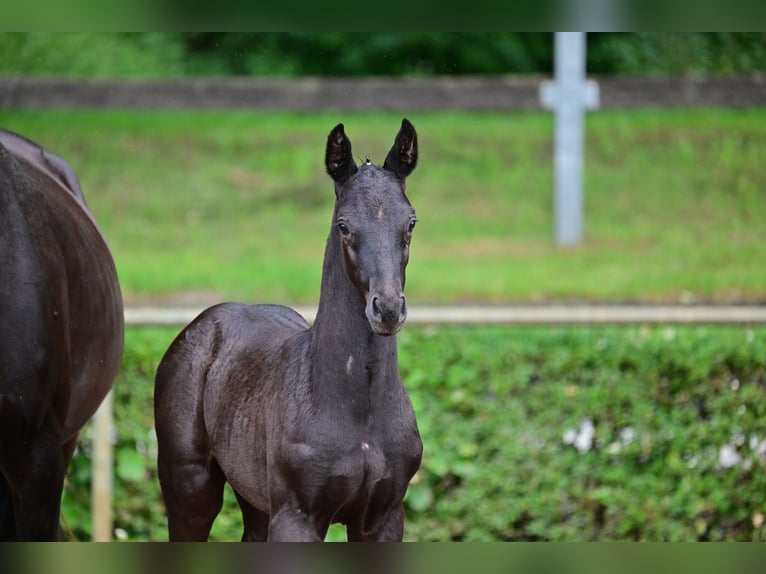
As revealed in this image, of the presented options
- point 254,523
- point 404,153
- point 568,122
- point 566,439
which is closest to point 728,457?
point 566,439

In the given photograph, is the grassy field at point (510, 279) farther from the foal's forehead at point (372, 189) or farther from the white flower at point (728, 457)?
the foal's forehead at point (372, 189)

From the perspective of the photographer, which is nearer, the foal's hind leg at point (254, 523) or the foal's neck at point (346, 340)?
the foal's neck at point (346, 340)

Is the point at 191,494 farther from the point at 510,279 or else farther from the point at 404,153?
the point at 510,279

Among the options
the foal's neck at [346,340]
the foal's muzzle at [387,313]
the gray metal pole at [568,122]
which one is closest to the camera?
the foal's muzzle at [387,313]

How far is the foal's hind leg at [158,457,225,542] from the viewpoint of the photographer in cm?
282

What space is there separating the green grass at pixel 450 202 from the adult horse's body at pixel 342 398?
386 centimetres

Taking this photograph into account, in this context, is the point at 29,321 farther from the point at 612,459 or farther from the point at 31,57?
the point at 31,57

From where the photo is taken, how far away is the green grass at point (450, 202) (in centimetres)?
717

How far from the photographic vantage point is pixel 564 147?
706cm

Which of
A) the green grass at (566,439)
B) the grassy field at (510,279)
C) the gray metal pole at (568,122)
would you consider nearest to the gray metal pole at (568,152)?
the gray metal pole at (568,122)

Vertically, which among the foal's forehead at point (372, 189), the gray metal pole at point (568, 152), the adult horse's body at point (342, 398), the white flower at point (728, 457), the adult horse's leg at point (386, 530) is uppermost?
the gray metal pole at point (568, 152)

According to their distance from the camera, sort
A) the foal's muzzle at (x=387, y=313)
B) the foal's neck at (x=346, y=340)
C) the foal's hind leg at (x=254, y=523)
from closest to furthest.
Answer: the foal's muzzle at (x=387, y=313), the foal's neck at (x=346, y=340), the foal's hind leg at (x=254, y=523)

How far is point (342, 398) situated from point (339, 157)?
1.74 feet

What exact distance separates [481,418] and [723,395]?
130 cm
